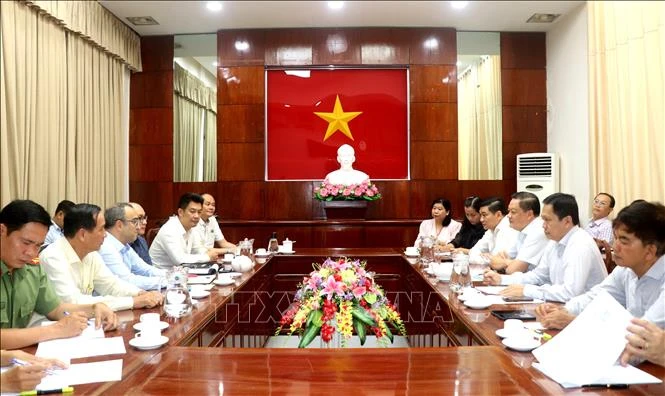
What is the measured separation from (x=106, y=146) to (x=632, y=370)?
17.1ft

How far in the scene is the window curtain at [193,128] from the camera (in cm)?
609

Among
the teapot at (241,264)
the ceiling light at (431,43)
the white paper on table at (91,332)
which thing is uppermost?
the ceiling light at (431,43)

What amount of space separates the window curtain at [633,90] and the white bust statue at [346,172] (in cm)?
241

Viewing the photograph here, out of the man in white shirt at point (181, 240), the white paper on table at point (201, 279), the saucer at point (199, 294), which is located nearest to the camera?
the saucer at point (199, 294)

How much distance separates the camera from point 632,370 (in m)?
1.28

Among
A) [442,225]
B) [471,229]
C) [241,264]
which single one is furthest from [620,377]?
[442,225]

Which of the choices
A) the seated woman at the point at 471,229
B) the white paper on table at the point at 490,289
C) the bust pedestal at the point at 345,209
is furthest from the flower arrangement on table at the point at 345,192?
the white paper on table at the point at 490,289

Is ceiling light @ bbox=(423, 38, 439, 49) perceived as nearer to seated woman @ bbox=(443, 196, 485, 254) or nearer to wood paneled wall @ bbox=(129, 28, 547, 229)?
wood paneled wall @ bbox=(129, 28, 547, 229)

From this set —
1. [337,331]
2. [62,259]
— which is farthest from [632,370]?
[62,259]

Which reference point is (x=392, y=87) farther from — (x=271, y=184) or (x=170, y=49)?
(x=170, y=49)

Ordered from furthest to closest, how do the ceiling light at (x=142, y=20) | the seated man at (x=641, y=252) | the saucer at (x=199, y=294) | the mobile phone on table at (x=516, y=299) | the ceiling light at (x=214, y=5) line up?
the ceiling light at (x=142, y=20) < the ceiling light at (x=214, y=5) < the saucer at (x=199, y=294) < the mobile phone on table at (x=516, y=299) < the seated man at (x=641, y=252)

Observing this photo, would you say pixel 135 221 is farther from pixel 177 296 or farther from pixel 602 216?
pixel 602 216

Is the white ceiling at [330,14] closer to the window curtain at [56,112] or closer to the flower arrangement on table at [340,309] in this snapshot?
the window curtain at [56,112]

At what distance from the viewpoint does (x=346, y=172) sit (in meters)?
5.51
